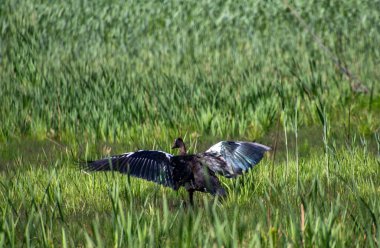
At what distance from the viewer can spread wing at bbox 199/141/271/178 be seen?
15.3ft

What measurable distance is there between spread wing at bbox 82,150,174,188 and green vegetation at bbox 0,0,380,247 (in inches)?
6.0

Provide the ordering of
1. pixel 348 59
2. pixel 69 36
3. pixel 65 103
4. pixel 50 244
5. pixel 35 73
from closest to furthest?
pixel 50 244, pixel 65 103, pixel 35 73, pixel 348 59, pixel 69 36

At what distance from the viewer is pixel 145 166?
14.8 feet

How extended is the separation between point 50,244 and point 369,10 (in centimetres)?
1157

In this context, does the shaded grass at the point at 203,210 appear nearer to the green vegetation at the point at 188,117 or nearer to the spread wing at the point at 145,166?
the green vegetation at the point at 188,117

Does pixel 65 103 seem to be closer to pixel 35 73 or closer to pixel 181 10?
pixel 35 73

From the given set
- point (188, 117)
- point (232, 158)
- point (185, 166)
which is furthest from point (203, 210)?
point (188, 117)

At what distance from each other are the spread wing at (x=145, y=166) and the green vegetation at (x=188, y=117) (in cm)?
15

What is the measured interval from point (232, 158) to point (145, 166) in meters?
0.51

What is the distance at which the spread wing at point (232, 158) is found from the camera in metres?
4.66

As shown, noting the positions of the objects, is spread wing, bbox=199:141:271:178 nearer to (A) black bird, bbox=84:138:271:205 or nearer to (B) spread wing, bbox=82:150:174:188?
(A) black bird, bbox=84:138:271:205

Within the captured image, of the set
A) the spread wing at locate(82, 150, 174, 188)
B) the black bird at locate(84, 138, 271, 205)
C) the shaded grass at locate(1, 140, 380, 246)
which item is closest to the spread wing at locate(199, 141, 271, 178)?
the black bird at locate(84, 138, 271, 205)

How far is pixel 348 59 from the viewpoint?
34.0 feet

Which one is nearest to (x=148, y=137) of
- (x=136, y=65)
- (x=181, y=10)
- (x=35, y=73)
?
(x=35, y=73)
